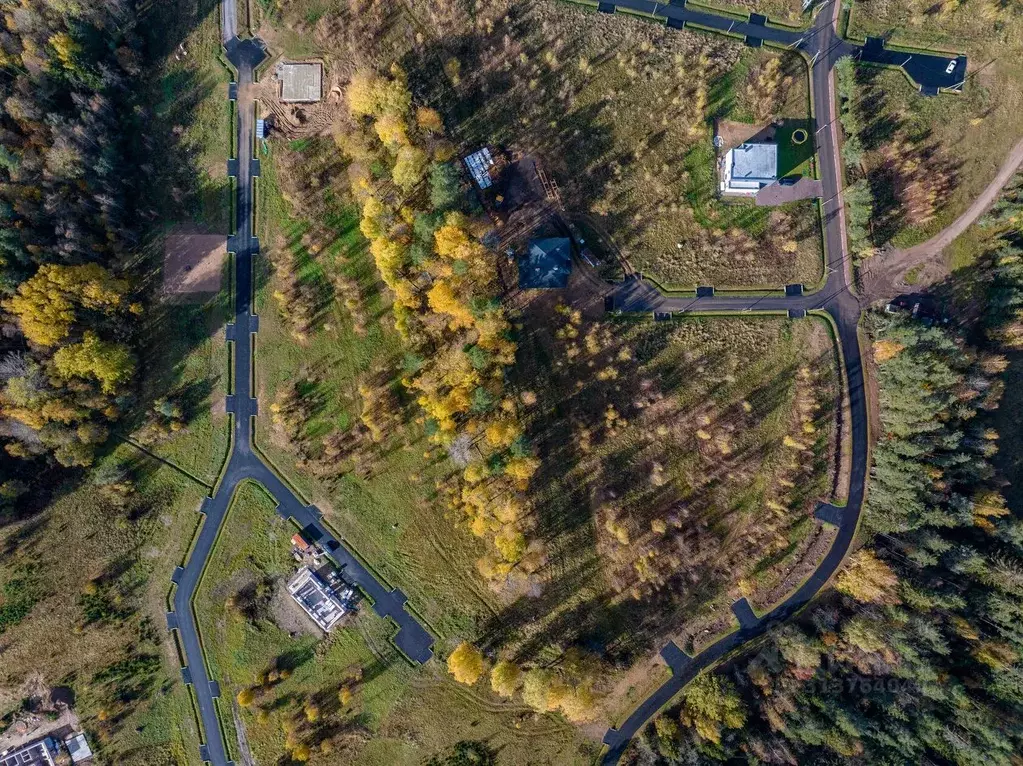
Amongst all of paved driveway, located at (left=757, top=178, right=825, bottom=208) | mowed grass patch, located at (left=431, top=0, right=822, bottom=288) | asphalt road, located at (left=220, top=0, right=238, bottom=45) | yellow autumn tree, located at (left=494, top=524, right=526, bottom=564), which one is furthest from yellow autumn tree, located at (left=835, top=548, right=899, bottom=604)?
asphalt road, located at (left=220, top=0, right=238, bottom=45)

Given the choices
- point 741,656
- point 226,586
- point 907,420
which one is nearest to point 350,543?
point 226,586

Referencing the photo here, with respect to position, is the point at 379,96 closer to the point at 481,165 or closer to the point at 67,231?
the point at 481,165

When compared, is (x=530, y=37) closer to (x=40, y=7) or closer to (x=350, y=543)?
(x=40, y=7)

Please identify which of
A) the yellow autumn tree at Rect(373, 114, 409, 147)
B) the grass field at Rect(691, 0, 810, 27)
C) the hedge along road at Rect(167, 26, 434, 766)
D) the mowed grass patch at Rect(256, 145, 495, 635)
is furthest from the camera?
the hedge along road at Rect(167, 26, 434, 766)

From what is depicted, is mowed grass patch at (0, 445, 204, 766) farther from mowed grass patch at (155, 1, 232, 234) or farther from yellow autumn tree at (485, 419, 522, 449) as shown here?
yellow autumn tree at (485, 419, 522, 449)

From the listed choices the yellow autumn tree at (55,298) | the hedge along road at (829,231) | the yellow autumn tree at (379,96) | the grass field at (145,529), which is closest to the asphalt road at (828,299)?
the hedge along road at (829,231)

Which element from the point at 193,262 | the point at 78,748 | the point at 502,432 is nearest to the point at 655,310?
the point at 502,432

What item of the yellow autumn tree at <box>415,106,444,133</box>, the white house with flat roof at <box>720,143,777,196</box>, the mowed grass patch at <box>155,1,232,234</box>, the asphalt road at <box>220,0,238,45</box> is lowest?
the white house with flat roof at <box>720,143,777,196</box>
